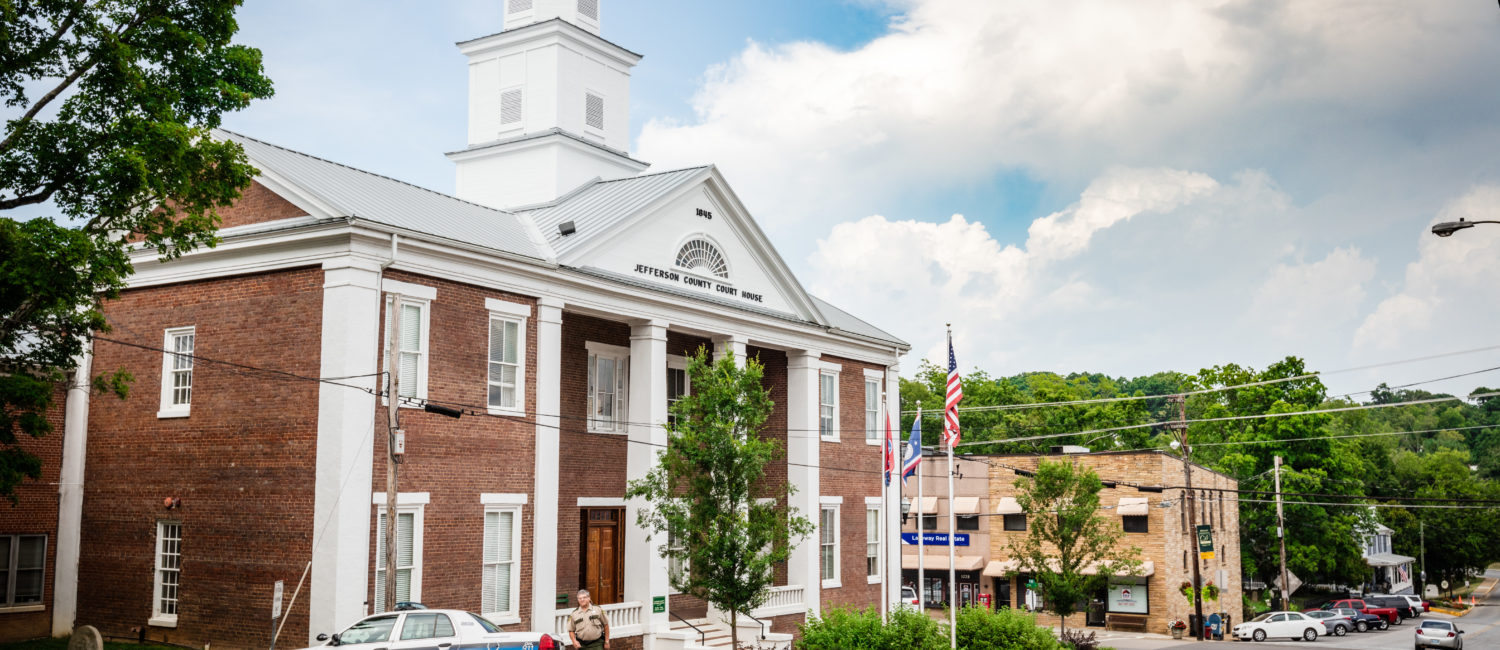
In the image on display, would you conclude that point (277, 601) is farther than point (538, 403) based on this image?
No

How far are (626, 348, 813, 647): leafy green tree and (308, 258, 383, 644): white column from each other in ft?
22.5

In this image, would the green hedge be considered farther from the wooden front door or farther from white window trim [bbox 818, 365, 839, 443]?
white window trim [bbox 818, 365, 839, 443]

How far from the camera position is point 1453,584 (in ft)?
404

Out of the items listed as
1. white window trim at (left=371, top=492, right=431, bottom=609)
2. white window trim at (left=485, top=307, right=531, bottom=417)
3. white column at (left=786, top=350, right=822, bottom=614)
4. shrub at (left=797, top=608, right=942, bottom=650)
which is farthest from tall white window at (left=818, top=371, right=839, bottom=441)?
white window trim at (left=371, top=492, right=431, bottom=609)

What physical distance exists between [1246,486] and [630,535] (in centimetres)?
5084

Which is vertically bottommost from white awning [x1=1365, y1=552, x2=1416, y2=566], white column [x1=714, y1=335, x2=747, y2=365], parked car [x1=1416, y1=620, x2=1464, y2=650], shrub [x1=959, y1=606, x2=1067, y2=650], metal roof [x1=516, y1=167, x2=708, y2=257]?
white awning [x1=1365, y1=552, x2=1416, y2=566]

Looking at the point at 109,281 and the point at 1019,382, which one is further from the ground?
the point at 1019,382

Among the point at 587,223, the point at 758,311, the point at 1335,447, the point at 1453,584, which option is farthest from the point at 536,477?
the point at 1453,584

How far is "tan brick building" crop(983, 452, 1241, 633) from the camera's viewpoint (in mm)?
57438

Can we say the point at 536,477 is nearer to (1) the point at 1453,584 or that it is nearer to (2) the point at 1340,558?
(2) the point at 1340,558

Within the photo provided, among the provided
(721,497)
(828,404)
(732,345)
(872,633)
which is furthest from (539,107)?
(872,633)

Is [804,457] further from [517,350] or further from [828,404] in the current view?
[517,350]

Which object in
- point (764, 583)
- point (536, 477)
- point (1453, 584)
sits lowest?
point (1453, 584)

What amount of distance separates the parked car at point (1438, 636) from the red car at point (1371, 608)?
19.6 meters
